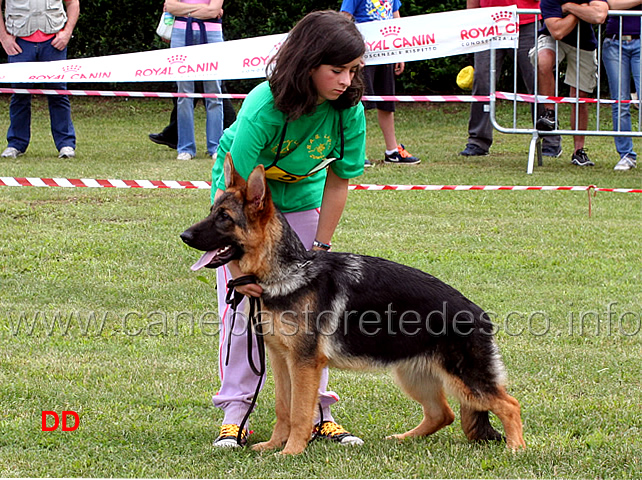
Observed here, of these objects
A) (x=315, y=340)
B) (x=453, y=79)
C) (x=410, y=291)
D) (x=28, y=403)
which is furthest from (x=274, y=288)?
(x=453, y=79)

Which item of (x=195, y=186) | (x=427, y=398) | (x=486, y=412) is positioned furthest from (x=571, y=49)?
(x=486, y=412)

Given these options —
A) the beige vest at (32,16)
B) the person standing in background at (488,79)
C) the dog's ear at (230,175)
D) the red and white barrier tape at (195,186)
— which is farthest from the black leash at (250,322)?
the person standing in background at (488,79)

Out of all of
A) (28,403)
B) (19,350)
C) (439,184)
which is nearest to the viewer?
(28,403)

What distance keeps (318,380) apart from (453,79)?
13.9 meters

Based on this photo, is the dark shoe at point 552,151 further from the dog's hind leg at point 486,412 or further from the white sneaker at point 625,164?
the dog's hind leg at point 486,412

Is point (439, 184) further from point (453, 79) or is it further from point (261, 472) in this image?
point (453, 79)

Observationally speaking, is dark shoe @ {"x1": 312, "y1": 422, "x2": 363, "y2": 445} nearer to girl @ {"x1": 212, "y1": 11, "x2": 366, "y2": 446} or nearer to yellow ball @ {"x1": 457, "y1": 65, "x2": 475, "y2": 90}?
girl @ {"x1": 212, "y1": 11, "x2": 366, "y2": 446}

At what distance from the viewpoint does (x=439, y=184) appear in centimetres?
950

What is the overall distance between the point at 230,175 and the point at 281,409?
1.11 m

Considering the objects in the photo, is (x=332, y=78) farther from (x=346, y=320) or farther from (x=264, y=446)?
(x=264, y=446)

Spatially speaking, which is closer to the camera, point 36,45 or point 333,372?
point 333,372

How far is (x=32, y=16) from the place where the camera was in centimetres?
1053

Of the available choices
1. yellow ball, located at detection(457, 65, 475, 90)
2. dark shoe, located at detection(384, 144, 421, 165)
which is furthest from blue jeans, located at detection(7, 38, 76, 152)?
yellow ball, located at detection(457, 65, 475, 90)

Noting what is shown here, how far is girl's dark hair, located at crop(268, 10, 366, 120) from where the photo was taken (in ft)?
12.1
